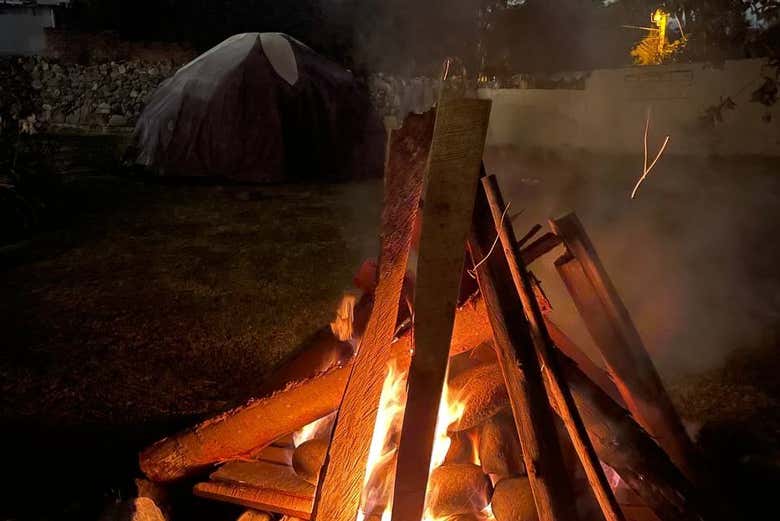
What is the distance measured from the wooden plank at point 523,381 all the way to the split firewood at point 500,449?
562 mm

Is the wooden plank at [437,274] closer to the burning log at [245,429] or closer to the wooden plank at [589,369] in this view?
the burning log at [245,429]

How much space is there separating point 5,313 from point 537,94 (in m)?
11.3

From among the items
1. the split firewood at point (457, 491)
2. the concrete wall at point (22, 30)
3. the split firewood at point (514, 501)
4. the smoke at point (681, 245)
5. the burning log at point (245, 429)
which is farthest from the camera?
the concrete wall at point (22, 30)

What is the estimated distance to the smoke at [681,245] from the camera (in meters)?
4.27

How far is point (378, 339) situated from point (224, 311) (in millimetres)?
3537

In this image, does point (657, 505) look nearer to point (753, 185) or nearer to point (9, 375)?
point (9, 375)

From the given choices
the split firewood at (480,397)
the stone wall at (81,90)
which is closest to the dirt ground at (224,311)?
the split firewood at (480,397)

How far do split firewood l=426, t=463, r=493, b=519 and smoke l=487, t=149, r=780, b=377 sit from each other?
1.95 m

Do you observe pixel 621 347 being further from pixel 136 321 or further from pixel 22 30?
pixel 22 30

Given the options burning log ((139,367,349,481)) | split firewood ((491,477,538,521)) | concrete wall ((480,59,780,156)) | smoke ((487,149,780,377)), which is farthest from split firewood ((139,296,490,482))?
concrete wall ((480,59,780,156))

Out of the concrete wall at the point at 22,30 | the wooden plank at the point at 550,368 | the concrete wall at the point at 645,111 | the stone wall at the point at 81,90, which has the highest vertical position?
the concrete wall at the point at 22,30

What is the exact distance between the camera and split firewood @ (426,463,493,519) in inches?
76.4

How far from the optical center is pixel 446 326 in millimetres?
1474

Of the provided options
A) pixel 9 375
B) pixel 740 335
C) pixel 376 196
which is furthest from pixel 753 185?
pixel 9 375
